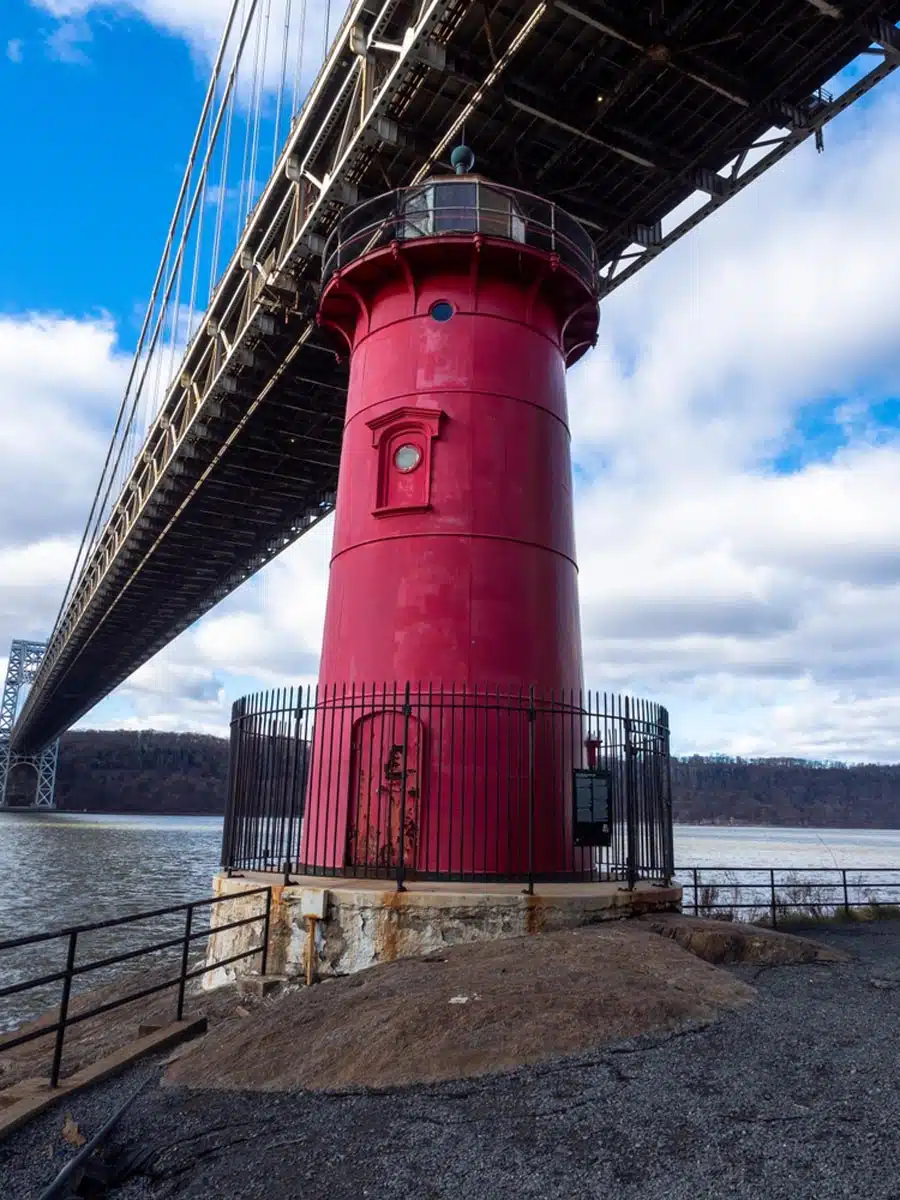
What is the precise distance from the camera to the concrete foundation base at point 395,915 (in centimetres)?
775

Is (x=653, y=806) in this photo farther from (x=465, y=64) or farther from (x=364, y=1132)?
(x=465, y=64)

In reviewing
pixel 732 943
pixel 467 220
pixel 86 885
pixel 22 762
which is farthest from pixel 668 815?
pixel 22 762

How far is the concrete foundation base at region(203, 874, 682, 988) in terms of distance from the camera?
7.75 m

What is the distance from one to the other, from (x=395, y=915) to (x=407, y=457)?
5115 mm

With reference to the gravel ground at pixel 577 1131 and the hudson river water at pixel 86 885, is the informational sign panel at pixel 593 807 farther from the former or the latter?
the hudson river water at pixel 86 885

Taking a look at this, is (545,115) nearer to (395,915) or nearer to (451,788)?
(451,788)

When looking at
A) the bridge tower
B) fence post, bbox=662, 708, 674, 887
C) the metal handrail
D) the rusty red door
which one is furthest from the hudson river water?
the bridge tower

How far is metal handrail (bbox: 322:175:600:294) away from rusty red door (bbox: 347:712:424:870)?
219 inches

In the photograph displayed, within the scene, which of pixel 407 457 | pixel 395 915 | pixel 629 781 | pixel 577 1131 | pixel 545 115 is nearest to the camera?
pixel 577 1131

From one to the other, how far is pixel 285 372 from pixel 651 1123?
1715 centimetres

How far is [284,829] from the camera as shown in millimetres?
10586

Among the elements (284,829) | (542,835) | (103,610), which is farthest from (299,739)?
(103,610)

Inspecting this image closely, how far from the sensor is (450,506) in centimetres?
1059

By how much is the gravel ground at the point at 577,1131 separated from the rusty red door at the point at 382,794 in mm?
3880
